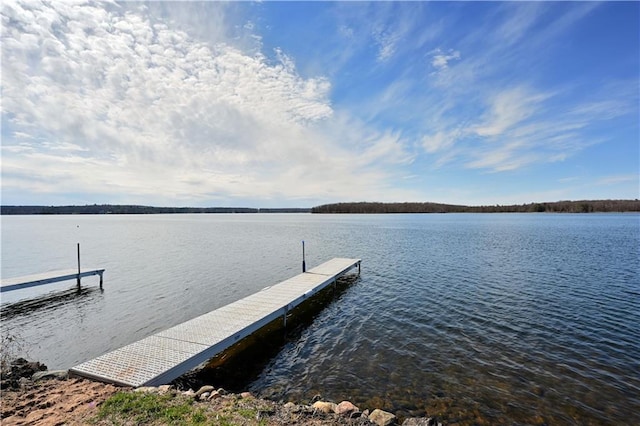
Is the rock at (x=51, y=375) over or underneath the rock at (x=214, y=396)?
over

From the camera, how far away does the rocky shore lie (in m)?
4.86

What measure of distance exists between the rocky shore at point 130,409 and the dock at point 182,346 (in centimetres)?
36

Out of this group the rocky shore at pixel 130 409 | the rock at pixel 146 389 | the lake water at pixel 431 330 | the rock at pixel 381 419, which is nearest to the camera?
the rocky shore at pixel 130 409

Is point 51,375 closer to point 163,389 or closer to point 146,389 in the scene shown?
point 146,389

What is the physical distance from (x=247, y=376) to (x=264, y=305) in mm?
3474

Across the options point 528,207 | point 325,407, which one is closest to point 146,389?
point 325,407

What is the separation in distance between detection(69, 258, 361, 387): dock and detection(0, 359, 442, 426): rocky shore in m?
0.36

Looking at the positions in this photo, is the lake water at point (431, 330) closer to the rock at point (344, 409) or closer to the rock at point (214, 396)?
the rock at point (344, 409)

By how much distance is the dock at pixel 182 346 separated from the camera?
633 centimetres

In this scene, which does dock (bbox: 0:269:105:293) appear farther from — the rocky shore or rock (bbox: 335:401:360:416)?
rock (bbox: 335:401:360:416)

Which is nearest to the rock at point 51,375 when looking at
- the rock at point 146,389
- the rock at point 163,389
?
the rock at point 146,389

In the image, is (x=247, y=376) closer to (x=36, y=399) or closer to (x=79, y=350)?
(x=36, y=399)

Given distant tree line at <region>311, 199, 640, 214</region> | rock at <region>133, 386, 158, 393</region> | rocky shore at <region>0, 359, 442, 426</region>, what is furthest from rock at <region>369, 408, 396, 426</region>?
distant tree line at <region>311, 199, 640, 214</region>

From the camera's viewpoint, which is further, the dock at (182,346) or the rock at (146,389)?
the dock at (182,346)
